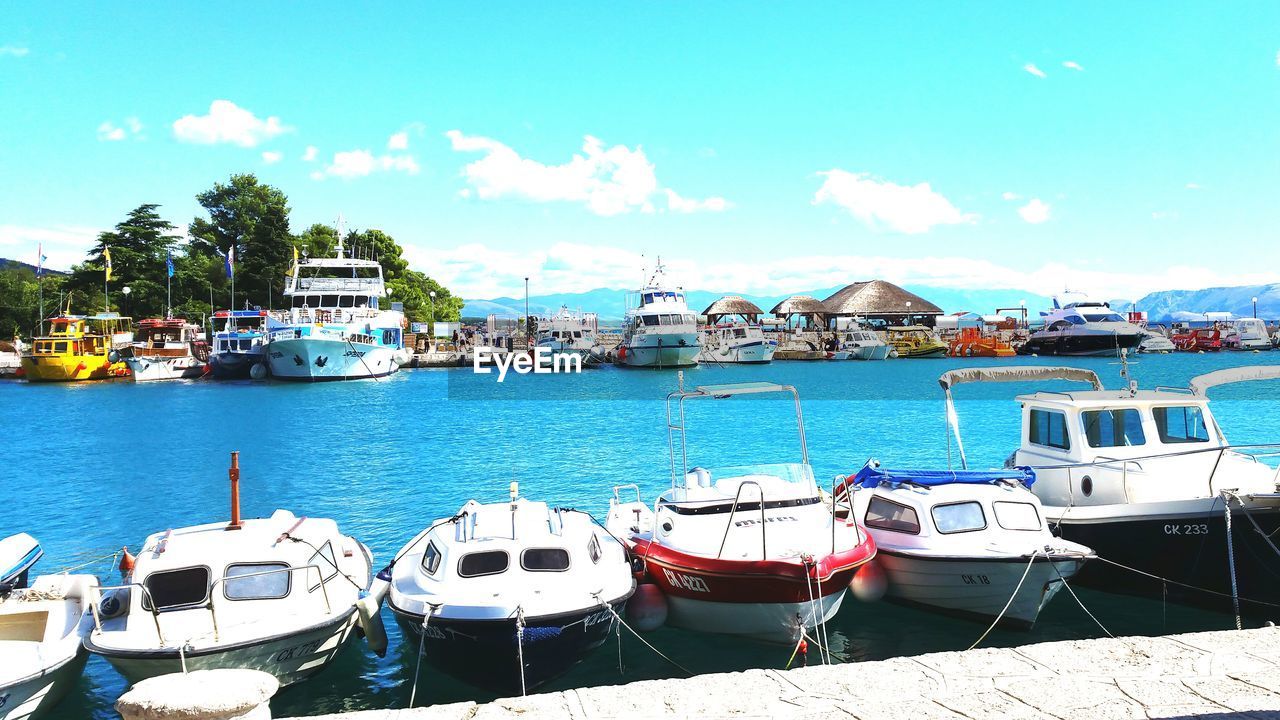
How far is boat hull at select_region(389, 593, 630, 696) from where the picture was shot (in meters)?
9.57

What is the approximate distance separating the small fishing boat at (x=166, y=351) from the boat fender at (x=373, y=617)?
7693cm

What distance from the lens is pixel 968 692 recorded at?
22.7ft

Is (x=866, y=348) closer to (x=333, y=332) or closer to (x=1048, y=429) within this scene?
(x=333, y=332)

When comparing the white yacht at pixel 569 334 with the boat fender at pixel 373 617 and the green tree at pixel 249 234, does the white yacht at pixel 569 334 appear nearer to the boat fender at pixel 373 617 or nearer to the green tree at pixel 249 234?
the green tree at pixel 249 234

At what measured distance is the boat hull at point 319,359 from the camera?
231 feet

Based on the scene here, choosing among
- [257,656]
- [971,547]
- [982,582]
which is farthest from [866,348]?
[257,656]

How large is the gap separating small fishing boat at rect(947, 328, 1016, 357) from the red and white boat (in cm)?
11246

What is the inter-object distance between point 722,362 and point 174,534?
308 feet

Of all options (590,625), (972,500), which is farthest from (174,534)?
(972,500)

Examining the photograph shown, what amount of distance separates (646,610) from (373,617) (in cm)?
378

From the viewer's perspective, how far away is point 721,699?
695 centimetres

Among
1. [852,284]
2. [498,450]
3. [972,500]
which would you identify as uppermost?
[852,284]

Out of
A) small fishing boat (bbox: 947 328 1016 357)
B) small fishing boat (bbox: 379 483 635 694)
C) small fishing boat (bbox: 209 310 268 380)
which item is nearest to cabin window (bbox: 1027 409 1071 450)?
small fishing boat (bbox: 379 483 635 694)

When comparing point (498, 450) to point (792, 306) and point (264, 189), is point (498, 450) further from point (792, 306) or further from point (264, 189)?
point (792, 306)
